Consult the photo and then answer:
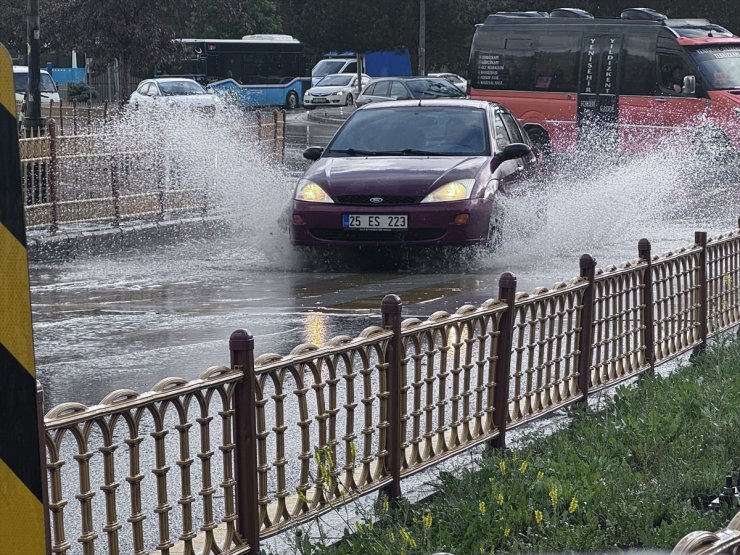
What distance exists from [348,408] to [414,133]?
9.11 m

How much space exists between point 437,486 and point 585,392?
76.3 inches

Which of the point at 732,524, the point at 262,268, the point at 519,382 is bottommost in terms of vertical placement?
the point at 262,268

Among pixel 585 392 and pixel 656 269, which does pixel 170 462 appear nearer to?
pixel 585 392

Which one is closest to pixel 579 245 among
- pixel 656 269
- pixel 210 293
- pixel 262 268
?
pixel 262 268

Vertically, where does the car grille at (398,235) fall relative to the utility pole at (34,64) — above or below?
below

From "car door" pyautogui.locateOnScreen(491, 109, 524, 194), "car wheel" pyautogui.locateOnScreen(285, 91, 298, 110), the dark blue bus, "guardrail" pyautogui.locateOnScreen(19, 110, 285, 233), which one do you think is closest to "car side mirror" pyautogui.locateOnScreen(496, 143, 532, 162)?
"car door" pyautogui.locateOnScreen(491, 109, 524, 194)

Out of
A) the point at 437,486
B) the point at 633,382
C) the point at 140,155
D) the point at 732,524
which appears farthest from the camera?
the point at 140,155

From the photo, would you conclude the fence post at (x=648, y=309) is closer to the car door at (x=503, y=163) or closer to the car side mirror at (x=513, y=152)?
the car side mirror at (x=513, y=152)

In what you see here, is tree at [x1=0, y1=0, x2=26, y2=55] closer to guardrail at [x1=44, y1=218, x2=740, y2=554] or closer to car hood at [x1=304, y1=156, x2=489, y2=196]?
car hood at [x1=304, y1=156, x2=489, y2=196]

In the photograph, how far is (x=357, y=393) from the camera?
26.3 ft

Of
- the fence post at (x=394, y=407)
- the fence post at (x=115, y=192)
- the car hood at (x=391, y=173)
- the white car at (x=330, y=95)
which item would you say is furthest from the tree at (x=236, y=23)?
the fence post at (x=394, y=407)

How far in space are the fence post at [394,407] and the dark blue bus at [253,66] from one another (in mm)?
50139

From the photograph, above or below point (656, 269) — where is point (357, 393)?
below

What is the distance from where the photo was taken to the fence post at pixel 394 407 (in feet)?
18.5
